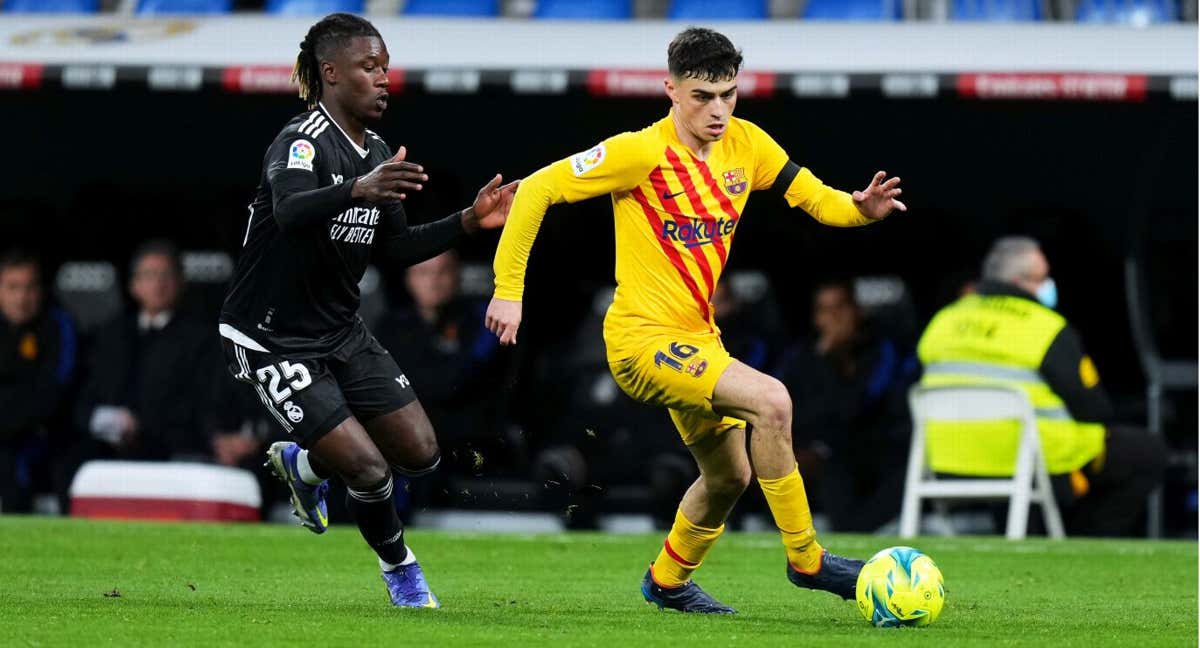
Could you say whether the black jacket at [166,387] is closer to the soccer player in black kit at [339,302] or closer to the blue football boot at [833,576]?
the soccer player in black kit at [339,302]

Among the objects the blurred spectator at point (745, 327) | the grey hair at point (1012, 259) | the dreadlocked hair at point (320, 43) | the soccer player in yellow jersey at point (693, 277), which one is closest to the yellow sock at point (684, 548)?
the soccer player in yellow jersey at point (693, 277)

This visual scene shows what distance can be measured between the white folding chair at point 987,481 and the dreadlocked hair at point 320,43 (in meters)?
4.74

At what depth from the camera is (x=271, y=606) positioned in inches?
292

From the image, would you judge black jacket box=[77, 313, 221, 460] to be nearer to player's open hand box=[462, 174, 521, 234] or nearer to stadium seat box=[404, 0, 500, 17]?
stadium seat box=[404, 0, 500, 17]

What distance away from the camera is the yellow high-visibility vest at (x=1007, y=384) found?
440 inches

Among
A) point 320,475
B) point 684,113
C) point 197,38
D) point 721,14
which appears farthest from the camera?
point 721,14

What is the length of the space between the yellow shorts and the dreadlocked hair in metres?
1.34

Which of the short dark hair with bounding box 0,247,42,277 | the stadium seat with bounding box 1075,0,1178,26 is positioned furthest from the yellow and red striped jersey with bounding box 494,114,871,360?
the stadium seat with bounding box 1075,0,1178,26

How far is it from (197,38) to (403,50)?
1.17 m

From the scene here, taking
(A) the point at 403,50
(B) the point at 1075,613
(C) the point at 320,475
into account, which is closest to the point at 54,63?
(A) the point at 403,50

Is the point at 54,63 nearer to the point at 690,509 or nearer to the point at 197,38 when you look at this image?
the point at 197,38

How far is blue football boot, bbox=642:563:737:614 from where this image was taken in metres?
7.32

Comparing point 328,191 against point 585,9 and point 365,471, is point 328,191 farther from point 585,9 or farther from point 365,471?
point 585,9

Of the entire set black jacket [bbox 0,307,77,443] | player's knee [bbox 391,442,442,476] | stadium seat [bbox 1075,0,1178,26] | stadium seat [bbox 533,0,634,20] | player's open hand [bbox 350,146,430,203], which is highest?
stadium seat [bbox 533,0,634,20]
